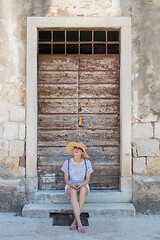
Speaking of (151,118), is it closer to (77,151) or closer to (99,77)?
(99,77)

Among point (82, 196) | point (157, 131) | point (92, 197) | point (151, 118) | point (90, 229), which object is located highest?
point (151, 118)

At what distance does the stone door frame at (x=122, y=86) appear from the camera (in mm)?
4547

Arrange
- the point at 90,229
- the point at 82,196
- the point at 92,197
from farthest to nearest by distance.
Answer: the point at 92,197 < the point at 82,196 < the point at 90,229

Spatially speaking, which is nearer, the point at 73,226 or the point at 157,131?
the point at 73,226

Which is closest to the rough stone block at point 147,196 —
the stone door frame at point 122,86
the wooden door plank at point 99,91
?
the stone door frame at point 122,86

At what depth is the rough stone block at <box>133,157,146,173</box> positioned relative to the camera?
4578mm

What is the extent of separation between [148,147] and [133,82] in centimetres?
120

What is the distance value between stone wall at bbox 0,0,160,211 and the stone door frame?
94 mm

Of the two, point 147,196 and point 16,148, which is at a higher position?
point 16,148

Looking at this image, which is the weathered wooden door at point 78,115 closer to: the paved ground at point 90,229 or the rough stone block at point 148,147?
the rough stone block at point 148,147

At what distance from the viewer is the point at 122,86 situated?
4.60 meters

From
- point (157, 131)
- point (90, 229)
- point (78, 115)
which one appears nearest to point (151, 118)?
point (157, 131)

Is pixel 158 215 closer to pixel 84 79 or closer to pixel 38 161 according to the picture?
pixel 38 161

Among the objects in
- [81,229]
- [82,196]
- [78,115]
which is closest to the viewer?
[81,229]
